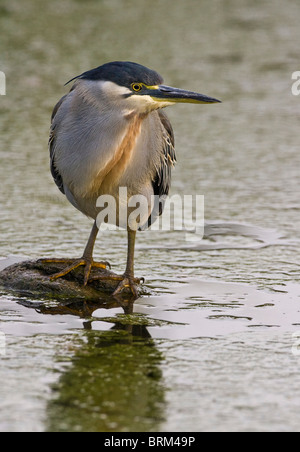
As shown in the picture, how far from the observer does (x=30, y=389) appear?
3537 millimetres

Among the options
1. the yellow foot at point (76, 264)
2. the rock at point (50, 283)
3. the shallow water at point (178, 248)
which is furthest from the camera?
the yellow foot at point (76, 264)

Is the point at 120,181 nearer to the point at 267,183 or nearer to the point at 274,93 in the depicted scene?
the point at 267,183

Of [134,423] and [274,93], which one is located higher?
[274,93]

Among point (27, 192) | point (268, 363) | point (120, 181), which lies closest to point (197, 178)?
point (27, 192)

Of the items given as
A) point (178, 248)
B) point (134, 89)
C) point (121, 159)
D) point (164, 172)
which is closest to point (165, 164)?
point (164, 172)

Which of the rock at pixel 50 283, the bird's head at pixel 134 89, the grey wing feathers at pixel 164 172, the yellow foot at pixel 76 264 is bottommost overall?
the rock at pixel 50 283

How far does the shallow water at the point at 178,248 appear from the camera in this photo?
3.47 meters

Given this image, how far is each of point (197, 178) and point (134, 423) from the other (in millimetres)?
3914

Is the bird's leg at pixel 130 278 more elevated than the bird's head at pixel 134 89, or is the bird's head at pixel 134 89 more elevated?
the bird's head at pixel 134 89

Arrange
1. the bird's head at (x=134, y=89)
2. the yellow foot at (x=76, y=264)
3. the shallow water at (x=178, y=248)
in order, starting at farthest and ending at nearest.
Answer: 1. the yellow foot at (x=76, y=264)
2. the bird's head at (x=134, y=89)
3. the shallow water at (x=178, y=248)

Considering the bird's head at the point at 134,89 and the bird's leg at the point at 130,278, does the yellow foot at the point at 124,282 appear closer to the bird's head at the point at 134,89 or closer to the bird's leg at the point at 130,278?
the bird's leg at the point at 130,278

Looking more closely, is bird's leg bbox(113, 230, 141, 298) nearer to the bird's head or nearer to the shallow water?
the shallow water

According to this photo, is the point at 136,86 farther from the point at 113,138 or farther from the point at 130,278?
the point at 130,278

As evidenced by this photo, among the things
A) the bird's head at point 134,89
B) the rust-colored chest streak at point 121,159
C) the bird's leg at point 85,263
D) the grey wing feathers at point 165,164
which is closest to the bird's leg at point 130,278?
the bird's leg at point 85,263
